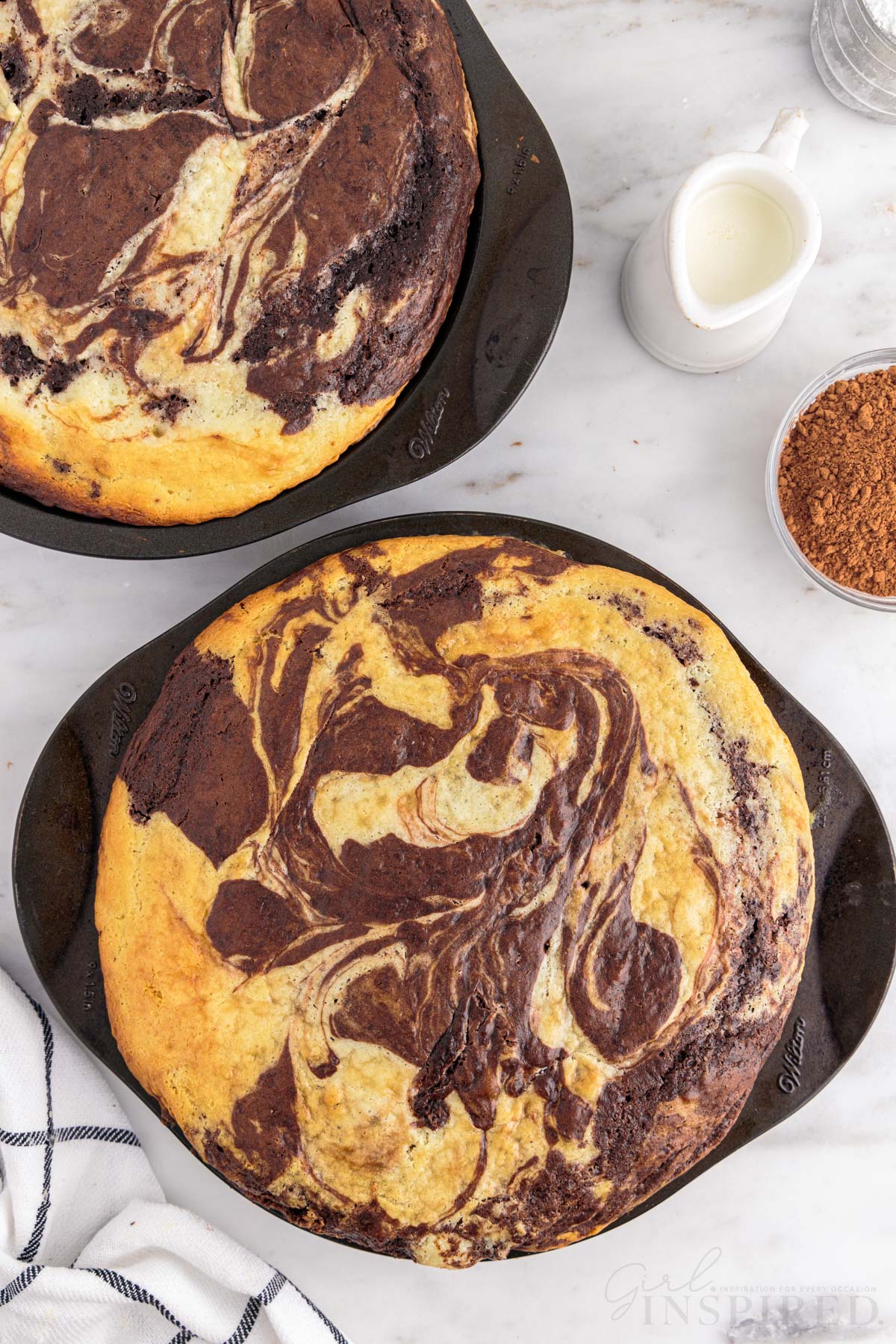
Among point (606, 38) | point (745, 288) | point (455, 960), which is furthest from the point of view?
point (606, 38)

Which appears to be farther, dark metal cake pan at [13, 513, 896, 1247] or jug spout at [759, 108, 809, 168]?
dark metal cake pan at [13, 513, 896, 1247]

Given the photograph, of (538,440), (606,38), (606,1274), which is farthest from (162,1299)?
(606,38)

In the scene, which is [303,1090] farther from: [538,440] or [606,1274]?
[538,440]

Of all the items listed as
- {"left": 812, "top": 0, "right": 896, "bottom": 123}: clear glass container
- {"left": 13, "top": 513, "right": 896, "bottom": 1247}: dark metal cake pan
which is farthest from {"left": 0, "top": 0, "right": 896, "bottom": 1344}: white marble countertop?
{"left": 13, "top": 513, "right": 896, "bottom": 1247}: dark metal cake pan

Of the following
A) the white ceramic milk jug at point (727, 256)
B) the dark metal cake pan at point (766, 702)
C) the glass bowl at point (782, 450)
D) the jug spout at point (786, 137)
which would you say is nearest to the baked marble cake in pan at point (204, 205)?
the dark metal cake pan at point (766, 702)

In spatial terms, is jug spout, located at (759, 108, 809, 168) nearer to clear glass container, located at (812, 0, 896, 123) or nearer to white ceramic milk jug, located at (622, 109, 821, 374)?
white ceramic milk jug, located at (622, 109, 821, 374)

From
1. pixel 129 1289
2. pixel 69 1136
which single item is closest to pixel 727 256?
pixel 69 1136
